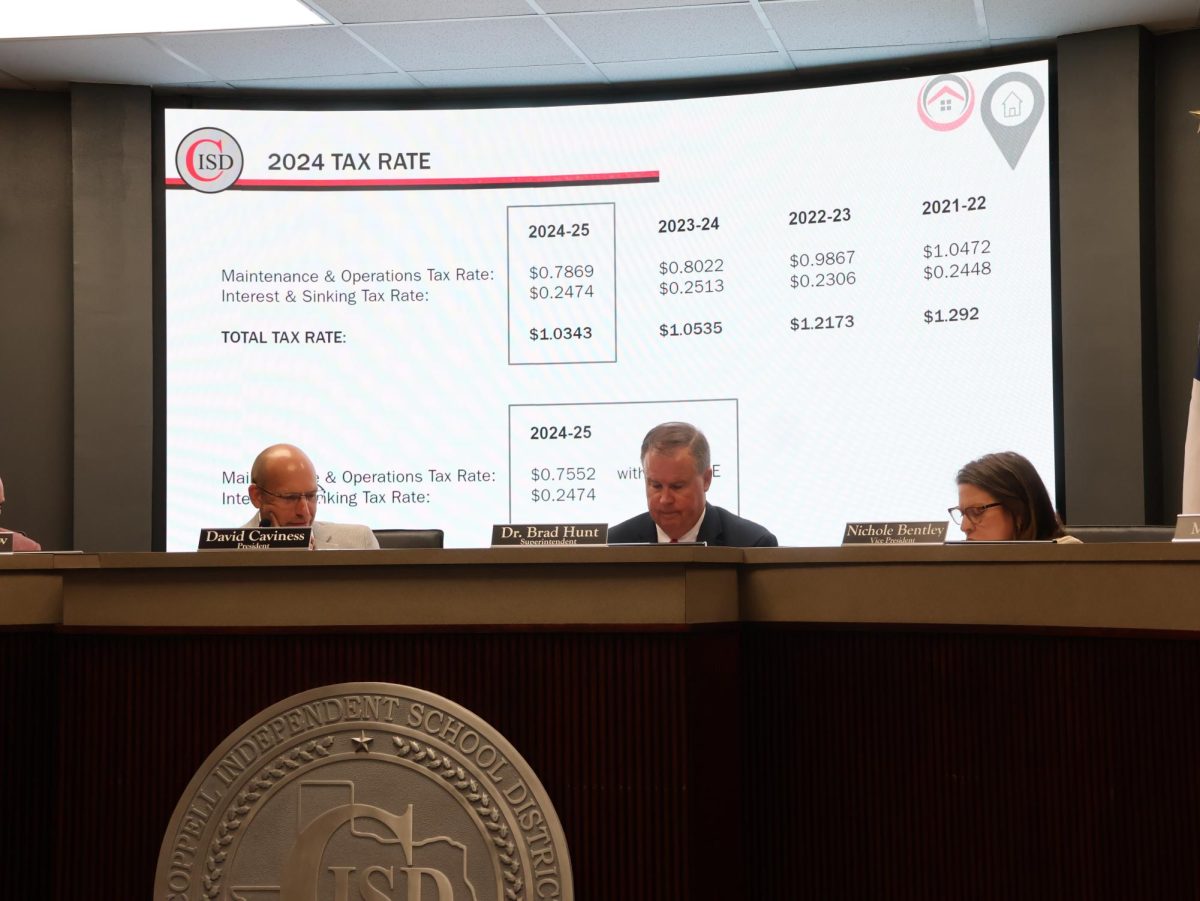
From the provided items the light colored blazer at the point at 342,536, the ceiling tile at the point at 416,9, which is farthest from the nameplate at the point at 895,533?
the ceiling tile at the point at 416,9

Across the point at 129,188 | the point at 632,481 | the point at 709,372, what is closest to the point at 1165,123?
the point at 709,372

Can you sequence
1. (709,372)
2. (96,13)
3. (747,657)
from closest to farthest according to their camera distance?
(747,657)
(96,13)
(709,372)

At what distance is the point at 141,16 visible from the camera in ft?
13.5

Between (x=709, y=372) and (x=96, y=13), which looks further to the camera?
(x=709, y=372)

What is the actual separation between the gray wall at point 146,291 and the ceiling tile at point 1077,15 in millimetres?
54

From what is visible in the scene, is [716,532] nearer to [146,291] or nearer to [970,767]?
[970,767]

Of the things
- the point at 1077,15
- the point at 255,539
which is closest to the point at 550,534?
the point at 255,539

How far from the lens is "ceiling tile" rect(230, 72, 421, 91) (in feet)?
15.1

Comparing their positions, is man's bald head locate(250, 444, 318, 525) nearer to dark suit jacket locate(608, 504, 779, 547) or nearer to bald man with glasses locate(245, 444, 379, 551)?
bald man with glasses locate(245, 444, 379, 551)

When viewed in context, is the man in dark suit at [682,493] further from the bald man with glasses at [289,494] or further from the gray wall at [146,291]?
the gray wall at [146,291]

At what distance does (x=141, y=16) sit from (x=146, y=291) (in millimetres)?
973

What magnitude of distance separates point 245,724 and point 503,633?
0.38 meters

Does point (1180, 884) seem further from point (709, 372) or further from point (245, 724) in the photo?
point (709, 372)

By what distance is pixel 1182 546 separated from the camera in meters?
1.64
